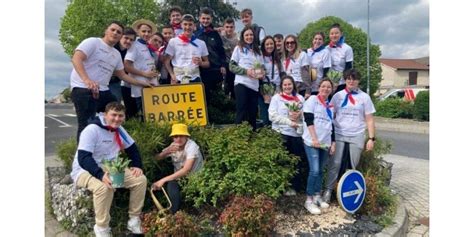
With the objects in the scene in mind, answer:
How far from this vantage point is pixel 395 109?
68.5ft

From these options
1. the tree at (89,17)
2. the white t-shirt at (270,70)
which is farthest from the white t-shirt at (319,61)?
the tree at (89,17)

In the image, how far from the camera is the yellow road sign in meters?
6.21

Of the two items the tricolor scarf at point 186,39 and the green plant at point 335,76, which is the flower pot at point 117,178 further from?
the green plant at point 335,76

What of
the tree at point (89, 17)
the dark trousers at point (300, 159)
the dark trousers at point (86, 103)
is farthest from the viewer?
the tree at point (89, 17)

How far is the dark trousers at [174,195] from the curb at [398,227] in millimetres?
2395

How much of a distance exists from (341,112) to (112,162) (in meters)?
3.04

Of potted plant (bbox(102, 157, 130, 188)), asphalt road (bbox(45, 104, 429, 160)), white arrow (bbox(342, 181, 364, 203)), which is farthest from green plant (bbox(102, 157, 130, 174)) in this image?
asphalt road (bbox(45, 104, 429, 160))

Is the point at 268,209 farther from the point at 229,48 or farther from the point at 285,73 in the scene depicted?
the point at 229,48

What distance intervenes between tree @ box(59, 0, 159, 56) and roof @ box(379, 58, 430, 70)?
43.2 meters

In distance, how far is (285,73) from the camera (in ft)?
21.0

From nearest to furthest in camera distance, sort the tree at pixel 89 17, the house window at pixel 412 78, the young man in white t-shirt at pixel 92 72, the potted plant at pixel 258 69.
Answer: the young man in white t-shirt at pixel 92 72 < the potted plant at pixel 258 69 < the tree at pixel 89 17 < the house window at pixel 412 78

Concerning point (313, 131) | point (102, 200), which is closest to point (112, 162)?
point (102, 200)

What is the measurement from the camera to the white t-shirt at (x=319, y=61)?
6.69m

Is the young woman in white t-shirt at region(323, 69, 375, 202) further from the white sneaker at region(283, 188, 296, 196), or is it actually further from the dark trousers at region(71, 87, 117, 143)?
the dark trousers at region(71, 87, 117, 143)
